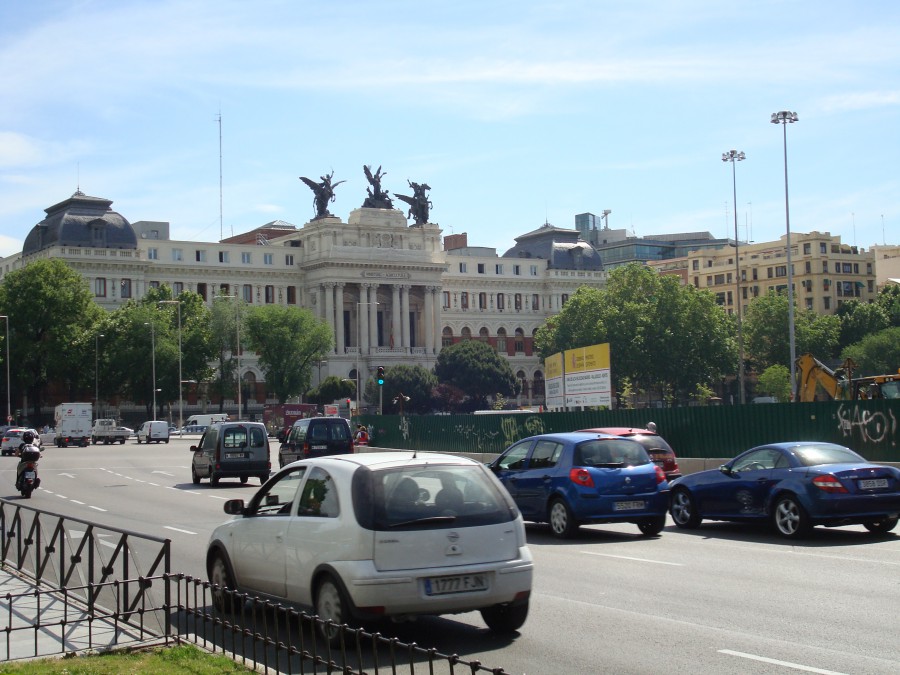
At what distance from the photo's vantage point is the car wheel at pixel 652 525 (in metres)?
17.8

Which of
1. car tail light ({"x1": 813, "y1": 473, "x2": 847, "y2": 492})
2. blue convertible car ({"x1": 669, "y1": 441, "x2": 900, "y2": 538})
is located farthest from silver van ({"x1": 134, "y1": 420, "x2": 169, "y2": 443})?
car tail light ({"x1": 813, "y1": 473, "x2": 847, "y2": 492})

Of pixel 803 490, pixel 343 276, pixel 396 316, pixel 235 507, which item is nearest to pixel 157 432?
pixel 343 276

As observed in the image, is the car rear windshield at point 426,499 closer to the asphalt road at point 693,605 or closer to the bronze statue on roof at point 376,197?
the asphalt road at point 693,605

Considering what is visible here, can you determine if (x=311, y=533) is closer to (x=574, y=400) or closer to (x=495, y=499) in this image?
(x=495, y=499)

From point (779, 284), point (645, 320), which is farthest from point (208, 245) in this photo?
point (779, 284)

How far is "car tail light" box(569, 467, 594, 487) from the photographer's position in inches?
683

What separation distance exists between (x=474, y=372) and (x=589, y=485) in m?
92.9

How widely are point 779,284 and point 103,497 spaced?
371 ft

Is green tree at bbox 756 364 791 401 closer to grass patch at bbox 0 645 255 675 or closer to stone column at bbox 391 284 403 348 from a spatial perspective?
stone column at bbox 391 284 403 348

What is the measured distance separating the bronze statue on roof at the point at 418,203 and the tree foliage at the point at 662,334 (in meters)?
29.5

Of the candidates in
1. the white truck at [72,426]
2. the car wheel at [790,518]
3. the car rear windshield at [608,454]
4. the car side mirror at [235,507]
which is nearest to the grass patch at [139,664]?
the car side mirror at [235,507]

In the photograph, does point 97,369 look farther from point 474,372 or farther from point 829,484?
point 829,484

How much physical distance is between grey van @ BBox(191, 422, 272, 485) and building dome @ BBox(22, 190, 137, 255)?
81127 mm

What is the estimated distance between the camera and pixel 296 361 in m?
102
